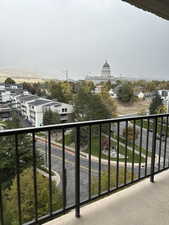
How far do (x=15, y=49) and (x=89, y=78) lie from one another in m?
5.40

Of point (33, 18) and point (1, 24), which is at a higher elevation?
point (33, 18)

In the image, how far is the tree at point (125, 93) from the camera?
11.2m

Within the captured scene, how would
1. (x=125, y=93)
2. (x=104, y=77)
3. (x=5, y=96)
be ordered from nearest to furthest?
(x=5, y=96) < (x=125, y=93) < (x=104, y=77)

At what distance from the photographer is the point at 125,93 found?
1135cm

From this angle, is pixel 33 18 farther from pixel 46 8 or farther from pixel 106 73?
pixel 106 73

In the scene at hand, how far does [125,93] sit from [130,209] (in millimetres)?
10287

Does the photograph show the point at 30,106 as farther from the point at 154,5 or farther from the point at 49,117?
the point at 154,5

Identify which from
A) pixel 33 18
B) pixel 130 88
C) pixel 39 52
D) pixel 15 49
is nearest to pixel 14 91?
pixel 15 49

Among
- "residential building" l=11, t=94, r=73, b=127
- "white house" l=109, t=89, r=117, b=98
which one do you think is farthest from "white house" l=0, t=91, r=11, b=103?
"white house" l=109, t=89, r=117, b=98

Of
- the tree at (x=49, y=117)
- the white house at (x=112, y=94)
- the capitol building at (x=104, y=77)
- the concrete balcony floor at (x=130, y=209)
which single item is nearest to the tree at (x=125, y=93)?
the white house at (x=112, y=94)

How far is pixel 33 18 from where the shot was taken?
9625 mm

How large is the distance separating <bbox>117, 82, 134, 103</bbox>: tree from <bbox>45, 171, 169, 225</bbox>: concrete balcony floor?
9.70 m

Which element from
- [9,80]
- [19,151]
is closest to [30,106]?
[9,80]

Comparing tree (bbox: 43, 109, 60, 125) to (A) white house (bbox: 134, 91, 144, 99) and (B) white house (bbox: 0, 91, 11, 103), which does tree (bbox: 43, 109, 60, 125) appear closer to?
(B) white house (bbox: 0, 91, 11, 103)
